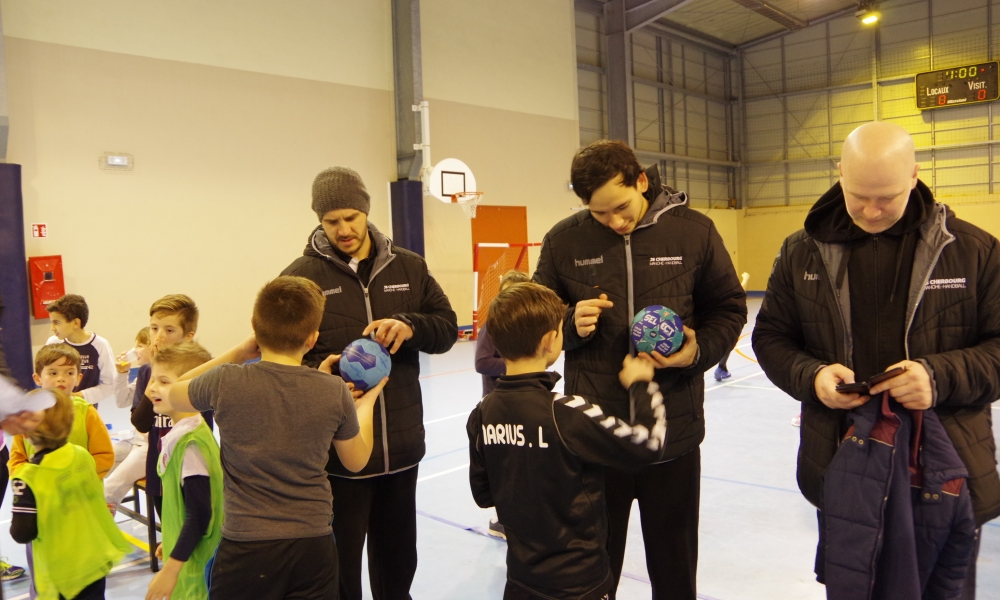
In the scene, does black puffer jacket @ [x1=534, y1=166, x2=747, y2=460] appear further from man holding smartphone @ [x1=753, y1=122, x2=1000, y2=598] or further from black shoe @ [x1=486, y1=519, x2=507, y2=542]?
black shoe @ [x1=486, y1=519, x2=507, y2=542]

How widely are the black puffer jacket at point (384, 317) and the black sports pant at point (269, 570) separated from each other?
407mm

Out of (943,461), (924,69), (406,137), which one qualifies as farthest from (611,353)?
(924,69)

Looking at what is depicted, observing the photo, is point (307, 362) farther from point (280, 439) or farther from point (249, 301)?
point (249, 301)

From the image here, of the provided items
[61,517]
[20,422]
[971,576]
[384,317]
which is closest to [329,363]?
[384,317]

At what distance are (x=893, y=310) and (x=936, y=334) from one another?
127 millimetres

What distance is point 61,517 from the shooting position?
280 cm

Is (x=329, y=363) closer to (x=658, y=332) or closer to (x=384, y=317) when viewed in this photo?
(x=384, y=317)

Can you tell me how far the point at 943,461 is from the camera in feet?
6.47

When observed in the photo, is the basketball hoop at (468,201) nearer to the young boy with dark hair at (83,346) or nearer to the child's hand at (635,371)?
the young boy with dark hair at (83,346)

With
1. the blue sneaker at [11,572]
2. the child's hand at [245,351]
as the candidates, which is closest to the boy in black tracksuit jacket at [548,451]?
the child's hand at [245,351]

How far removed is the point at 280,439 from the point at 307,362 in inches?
19.9

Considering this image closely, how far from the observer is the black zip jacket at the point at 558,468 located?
206 cm

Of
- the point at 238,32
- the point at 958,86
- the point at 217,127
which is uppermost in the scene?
the point at 958,86

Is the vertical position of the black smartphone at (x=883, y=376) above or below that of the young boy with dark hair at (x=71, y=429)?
above
